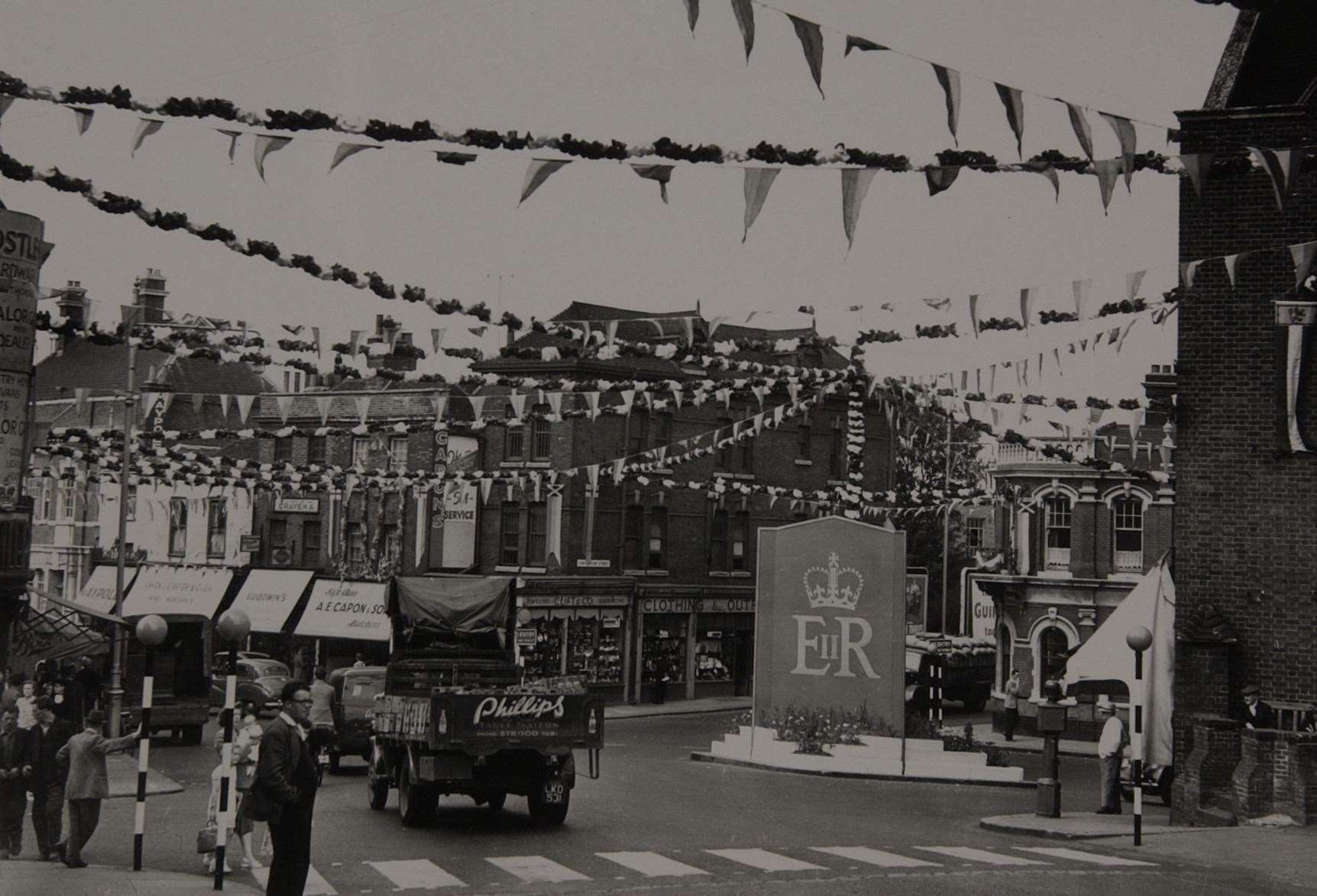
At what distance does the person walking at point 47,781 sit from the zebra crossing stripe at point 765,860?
22.2 feet

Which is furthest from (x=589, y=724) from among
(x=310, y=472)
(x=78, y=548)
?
(x=78, y=548)

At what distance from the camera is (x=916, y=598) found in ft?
152

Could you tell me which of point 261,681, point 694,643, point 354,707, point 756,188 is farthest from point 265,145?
point 694,643

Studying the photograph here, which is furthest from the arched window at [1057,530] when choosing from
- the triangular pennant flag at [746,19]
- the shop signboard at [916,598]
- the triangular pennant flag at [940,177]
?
the triangular pennant flag at [746,19]

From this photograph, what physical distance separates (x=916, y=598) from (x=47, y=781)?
33685 mm

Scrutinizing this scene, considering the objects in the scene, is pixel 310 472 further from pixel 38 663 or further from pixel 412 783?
pixel 412 783

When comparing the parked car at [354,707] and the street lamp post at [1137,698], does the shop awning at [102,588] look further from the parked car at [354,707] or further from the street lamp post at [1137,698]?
the street lamp post at [1137,698]

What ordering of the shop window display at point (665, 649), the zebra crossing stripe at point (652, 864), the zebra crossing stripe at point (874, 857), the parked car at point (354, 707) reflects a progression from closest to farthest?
the zebra crossing stripe at point (652, 864)
the zebra crossing stripe at point (874, 857)
the parked car at point (354, 707)
the shop window display at point (665, 649)

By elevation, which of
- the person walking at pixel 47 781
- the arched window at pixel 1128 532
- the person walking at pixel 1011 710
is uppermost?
the arched window at pixel 1128 532

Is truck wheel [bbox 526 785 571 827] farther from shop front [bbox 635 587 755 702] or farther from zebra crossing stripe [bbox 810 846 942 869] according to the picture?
shop front [bbox 635 587 755 702]

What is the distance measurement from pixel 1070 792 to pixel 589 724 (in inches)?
487

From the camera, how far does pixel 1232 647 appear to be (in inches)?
859

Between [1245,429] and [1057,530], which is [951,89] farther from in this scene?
[1057,530]

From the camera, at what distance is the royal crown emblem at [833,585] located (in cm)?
2916
